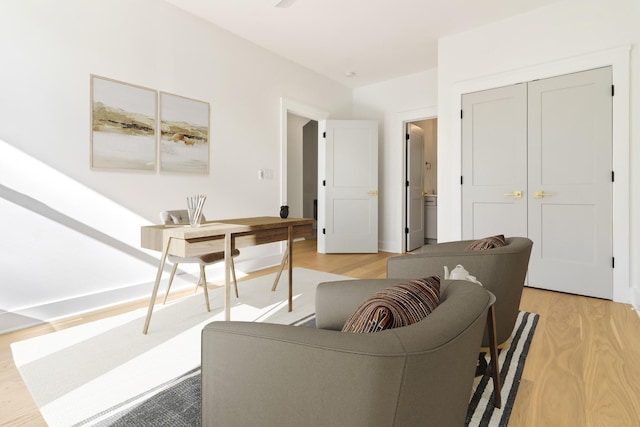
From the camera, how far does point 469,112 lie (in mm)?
3725

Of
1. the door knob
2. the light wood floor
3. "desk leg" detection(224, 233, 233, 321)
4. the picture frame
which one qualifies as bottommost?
the light wood floor

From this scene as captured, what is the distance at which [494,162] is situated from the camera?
3.57 metres

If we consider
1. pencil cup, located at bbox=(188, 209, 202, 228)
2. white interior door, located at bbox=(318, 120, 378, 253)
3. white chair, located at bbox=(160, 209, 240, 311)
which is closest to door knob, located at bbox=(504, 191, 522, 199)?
white interior door, located at bbox=(318, 120, 378, 253)


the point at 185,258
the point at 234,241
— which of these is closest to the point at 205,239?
the point at 234,241

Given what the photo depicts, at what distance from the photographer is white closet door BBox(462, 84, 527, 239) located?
341 cm

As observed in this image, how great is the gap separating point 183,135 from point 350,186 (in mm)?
2752

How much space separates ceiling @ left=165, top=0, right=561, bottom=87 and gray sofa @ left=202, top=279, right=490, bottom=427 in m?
3.32

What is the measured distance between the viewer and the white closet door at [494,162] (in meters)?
3.41

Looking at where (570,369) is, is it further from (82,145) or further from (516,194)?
(82,145)

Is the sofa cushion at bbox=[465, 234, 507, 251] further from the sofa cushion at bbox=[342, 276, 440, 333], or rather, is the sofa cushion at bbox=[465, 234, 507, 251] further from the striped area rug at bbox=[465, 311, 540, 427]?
the sofa cushion at bbox=[342, 276, 440, 333]

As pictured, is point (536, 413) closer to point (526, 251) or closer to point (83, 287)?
point (526, 251)

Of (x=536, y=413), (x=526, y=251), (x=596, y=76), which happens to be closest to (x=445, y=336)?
(x=536, y=413)

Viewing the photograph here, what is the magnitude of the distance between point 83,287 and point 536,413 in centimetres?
321

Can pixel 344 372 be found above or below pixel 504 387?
above
